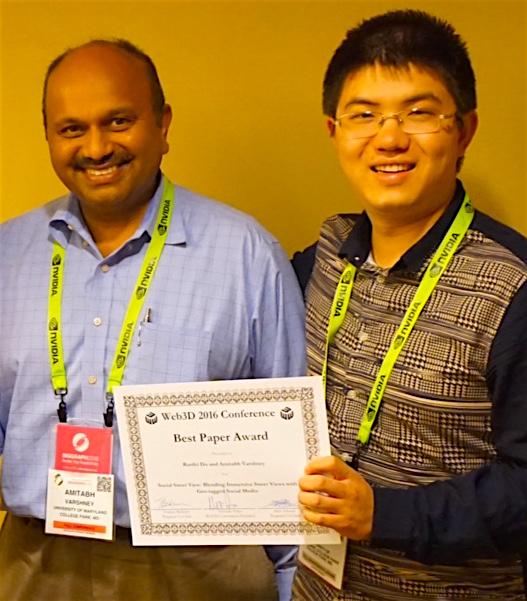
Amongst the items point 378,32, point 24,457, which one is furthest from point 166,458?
point 378,32

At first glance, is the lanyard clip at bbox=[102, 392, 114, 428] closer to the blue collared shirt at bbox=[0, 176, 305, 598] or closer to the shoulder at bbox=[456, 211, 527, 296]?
the blue collared shirt at bbox=[0, 176, 305, 598]

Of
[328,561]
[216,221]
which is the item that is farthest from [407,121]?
[328,561]

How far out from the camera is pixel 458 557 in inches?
52.1

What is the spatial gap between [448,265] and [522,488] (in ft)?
1.27

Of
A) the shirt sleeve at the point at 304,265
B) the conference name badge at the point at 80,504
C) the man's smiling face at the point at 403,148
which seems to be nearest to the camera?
the man's smiling face at the point at 403,148

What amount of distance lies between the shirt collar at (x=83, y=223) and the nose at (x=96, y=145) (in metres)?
0.15

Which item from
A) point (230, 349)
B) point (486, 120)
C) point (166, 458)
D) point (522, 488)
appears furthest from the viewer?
point (486, 120)

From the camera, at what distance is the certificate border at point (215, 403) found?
4.24 feet

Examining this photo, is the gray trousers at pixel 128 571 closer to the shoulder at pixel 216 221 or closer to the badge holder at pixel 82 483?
the badge holder at pixel 82 483

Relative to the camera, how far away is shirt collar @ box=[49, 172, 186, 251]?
5.36 feet

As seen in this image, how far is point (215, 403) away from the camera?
132 centimetres

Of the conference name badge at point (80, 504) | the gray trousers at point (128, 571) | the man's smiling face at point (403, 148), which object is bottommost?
the gray trousers at point (128, 571)

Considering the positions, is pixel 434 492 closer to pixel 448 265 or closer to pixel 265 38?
pixel 448 265
